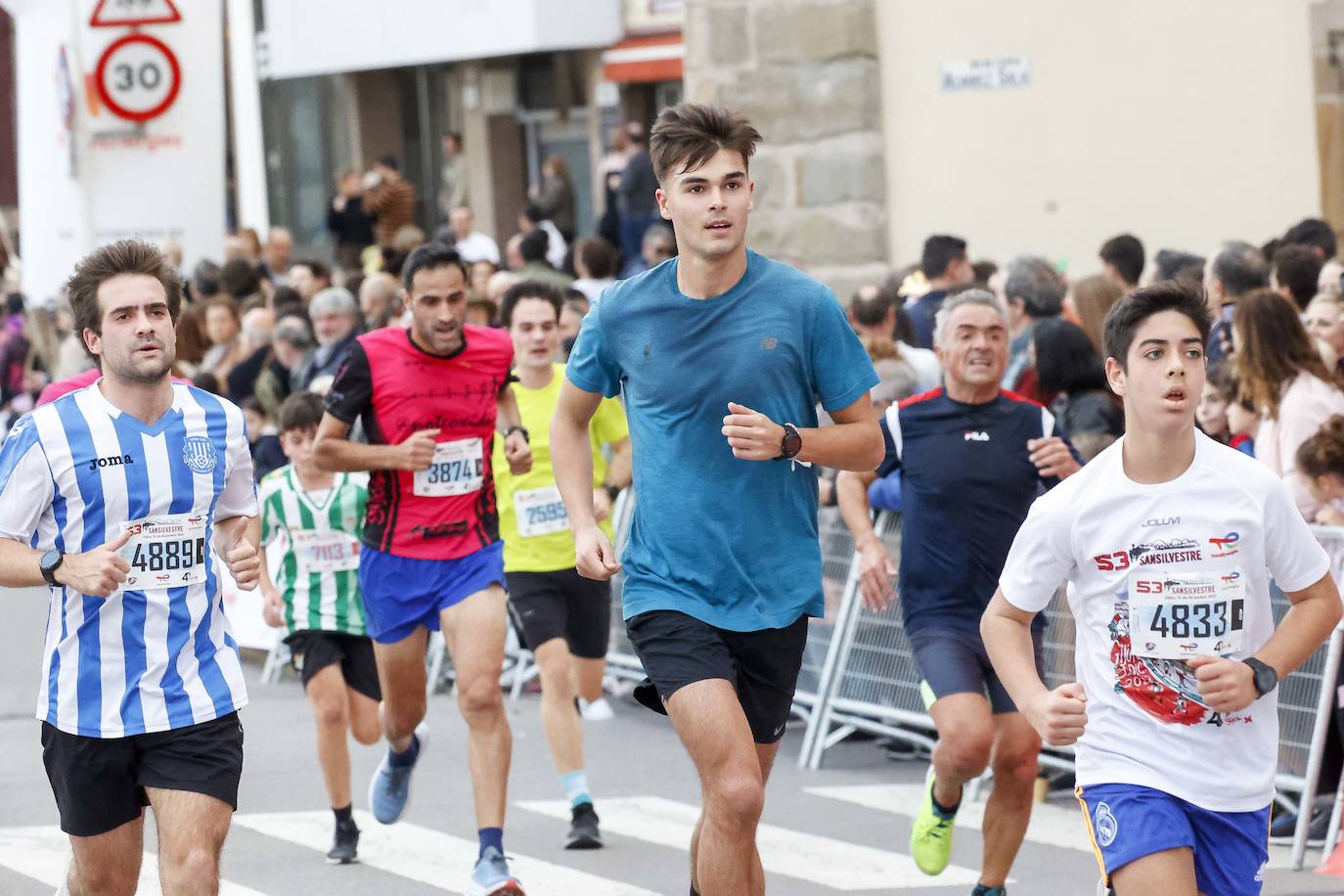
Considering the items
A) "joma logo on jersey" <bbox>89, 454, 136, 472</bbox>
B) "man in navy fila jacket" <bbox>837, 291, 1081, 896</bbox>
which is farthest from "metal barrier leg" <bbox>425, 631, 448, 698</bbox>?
"joma logo on jersey" <bbox>89, 454, 136, 472</bbox>

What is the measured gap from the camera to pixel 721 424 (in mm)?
5871

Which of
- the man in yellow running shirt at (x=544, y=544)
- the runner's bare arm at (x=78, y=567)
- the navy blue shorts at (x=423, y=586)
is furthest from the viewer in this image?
the man in yellow running shirt at (x=544, y=544)

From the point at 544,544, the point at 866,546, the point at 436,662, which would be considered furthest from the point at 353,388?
the point at 436,662

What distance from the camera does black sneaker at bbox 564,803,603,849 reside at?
8672mm

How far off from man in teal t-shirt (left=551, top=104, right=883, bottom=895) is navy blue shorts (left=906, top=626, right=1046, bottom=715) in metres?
1.49

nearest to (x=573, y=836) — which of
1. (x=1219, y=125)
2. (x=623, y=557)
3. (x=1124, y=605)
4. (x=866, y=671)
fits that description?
(x=866, y=671)

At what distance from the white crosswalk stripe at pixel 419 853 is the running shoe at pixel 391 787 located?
0.62ft

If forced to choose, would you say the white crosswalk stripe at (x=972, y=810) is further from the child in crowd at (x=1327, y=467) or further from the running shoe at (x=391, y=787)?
the running shoe at (x=391, y=787)

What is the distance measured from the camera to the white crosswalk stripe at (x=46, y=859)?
8.12 metres

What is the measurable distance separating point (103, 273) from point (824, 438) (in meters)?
1.94

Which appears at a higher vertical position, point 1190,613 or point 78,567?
point 78,567

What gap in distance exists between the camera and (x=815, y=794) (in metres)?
9.67

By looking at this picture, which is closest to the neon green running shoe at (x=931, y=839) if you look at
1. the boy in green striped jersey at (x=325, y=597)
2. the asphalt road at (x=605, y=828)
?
the asphalt road at (x=605, y=828)

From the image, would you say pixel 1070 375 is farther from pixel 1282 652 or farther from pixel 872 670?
pixel 1282 652
